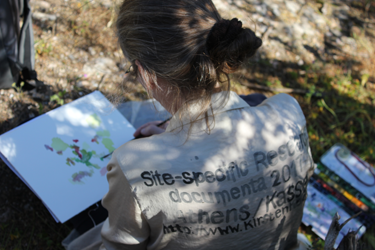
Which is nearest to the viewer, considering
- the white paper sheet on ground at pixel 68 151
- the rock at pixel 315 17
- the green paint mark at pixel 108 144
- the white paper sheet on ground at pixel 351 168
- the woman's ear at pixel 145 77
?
the woman's ear at pixel 145 77

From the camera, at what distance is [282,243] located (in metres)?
1.09

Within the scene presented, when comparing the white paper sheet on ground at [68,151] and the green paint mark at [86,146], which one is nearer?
the white paper sheet on ground at [68,151]

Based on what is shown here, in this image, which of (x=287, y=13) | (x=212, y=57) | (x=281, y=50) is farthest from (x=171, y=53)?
(x=287, y=13)

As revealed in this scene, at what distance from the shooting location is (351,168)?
2166mm

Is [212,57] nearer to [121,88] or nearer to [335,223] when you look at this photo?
[121,88]

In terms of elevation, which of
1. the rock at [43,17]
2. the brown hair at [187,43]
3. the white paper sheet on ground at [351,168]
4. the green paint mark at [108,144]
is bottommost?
the white paper sheet on ground at [351,168]

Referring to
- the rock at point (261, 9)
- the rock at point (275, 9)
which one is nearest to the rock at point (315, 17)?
the rock at point (275, 9)

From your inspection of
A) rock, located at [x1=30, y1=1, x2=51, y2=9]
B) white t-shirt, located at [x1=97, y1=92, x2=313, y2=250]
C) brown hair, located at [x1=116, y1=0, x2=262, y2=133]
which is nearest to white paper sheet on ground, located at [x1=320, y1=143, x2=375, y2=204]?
white t-shirt, located at [x1=97, y1=92, x2=313, y2=250]

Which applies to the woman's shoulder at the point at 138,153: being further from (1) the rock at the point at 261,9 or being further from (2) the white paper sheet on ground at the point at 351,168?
(1) the rock at the point at 261,9

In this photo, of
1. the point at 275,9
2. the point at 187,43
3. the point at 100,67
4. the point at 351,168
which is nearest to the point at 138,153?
the point at 187,43

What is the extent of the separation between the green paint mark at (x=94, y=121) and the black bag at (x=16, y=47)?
1.78 ft

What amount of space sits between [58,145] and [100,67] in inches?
39.5

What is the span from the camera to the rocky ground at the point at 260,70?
1.57m

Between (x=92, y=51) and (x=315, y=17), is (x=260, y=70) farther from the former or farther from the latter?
(x=92, y=51)
